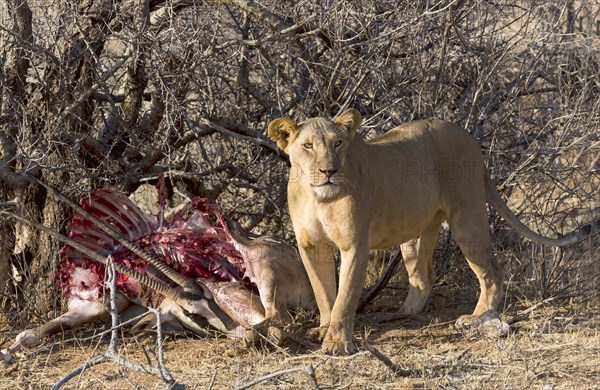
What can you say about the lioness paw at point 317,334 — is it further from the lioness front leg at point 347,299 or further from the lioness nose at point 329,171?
→ the lioness nose at point 329,171

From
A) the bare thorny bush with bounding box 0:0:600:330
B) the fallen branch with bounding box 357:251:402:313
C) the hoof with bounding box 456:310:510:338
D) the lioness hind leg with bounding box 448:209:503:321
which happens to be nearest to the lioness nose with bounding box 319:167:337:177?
the bare thorny bush with bounding box 0:0:600:330

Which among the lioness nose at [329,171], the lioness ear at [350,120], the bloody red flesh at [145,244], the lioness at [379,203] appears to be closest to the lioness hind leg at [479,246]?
the lioness at [379,203]

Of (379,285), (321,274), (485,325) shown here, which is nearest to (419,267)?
(379,285)

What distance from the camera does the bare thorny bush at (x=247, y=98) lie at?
238 inches

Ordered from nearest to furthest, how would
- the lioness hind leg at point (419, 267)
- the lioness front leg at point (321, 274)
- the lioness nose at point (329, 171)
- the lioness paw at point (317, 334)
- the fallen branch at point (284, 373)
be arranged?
1. the fallen branch at point (284, 373)
2. the lioness nose at point (329, 171)
3. the lioness paw at point (317, 334)
4. the lioness front leg at point (321, 274)
5. the lioness hind leg at point (419, 267)

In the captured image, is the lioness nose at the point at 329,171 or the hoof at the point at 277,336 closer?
the lioness nose at the point at 329,171

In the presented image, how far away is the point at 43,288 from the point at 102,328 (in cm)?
53

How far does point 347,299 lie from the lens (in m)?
5.27

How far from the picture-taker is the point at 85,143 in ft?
20.5

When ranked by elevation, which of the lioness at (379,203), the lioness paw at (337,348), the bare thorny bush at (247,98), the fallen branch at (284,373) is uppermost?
the bare thorny bush at (247,98)

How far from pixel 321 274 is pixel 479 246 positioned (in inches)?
40.5

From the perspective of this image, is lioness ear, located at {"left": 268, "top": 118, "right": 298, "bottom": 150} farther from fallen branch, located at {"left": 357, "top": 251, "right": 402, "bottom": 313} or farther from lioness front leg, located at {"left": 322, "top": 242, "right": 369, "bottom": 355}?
fallen branch, located at {"left": 357, "top": 251, "right": 402, "bottom": 313}

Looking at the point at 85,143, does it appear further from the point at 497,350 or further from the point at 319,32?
the point at 497,350

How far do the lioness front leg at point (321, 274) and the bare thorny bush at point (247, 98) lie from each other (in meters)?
1.02
